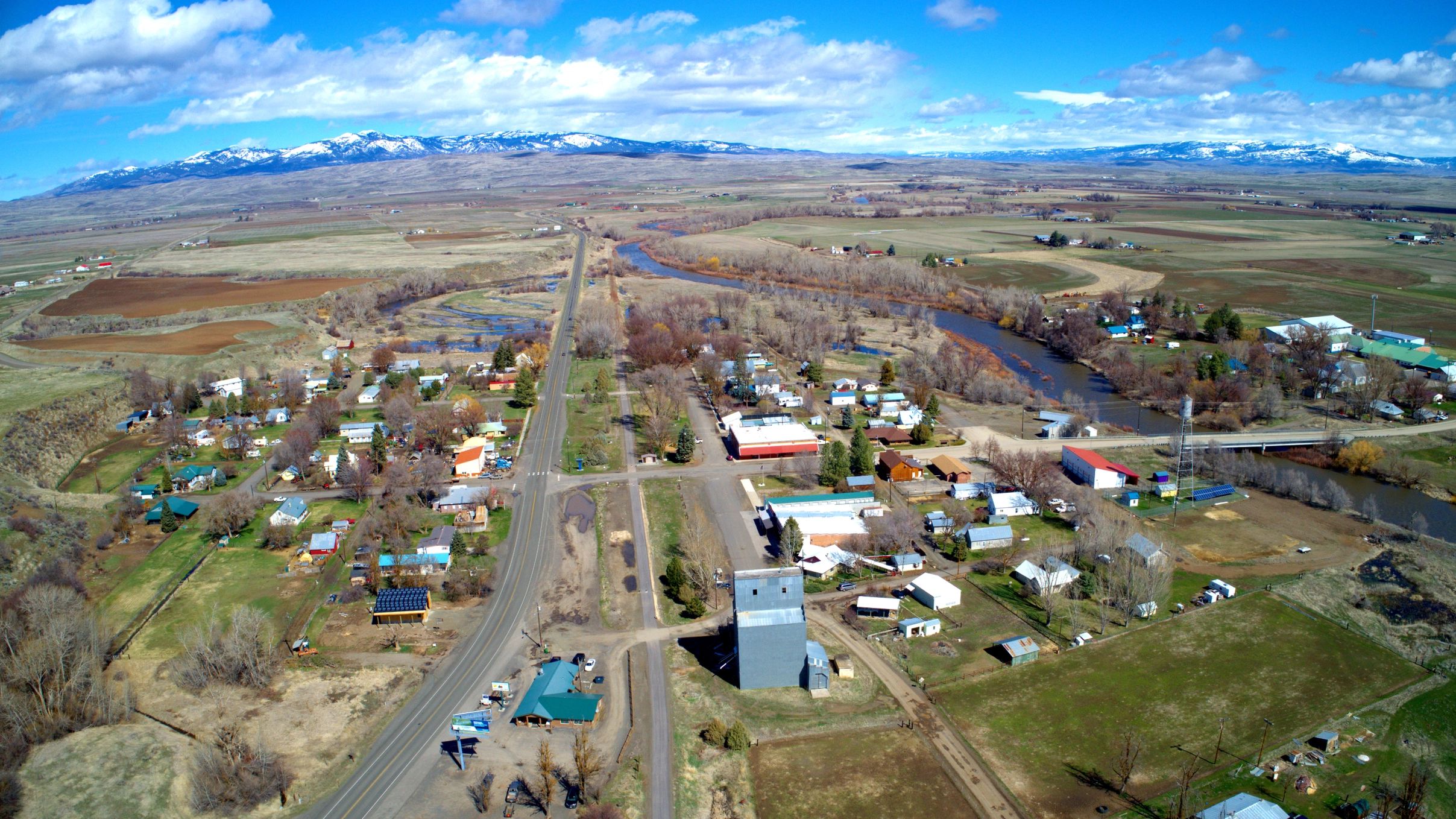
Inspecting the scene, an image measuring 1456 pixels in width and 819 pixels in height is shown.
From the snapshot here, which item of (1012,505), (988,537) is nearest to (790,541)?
(988,537)

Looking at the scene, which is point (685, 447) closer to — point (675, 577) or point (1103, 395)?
point (675, 577)

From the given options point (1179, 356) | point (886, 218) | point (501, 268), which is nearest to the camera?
point (1179, 356)

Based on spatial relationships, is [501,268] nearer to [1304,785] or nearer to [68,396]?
[68,396]

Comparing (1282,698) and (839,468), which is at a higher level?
(839,468)

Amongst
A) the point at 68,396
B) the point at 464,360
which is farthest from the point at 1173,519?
the point at 68,396

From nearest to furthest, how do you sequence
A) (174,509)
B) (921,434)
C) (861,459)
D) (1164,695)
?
1. (1164,695)
2. (174,509)
3. (861,459)
4. (921,434)

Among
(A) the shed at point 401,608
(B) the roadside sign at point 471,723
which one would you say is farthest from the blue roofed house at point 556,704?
(A) the shed at point 401,608

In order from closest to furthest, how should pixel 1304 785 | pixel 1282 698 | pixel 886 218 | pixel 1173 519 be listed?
pixel 1304 785
pixel 1282 698
pixel 1173 519
pixel 886 218
